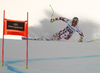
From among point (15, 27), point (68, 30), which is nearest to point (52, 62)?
point (15, 27)

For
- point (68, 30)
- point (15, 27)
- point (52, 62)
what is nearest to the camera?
point (15, 27)

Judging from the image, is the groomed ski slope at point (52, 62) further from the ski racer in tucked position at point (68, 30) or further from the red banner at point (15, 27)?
the ski racer in tucked position at point (68, 30)

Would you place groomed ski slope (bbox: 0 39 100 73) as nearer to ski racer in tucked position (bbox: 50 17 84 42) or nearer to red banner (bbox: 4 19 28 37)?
red banner (bbox: 4 19 28 37)

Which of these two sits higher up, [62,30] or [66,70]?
[62,30]

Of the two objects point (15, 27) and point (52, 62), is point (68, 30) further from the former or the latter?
point (15, 27)

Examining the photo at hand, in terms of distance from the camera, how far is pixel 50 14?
207 inches

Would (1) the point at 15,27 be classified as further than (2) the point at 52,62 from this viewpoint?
No

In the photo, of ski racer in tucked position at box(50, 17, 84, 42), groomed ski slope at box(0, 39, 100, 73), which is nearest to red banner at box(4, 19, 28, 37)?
groomed ski slope at box(0, 39, 100, 73)

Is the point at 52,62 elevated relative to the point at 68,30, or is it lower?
lower

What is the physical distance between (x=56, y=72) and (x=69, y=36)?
10.2 feet

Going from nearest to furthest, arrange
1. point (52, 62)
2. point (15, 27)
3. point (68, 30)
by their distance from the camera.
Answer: point (15, 27) < point (52, 62) < point (68, 30)

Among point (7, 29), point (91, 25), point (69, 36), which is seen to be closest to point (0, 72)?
point (7, 29)

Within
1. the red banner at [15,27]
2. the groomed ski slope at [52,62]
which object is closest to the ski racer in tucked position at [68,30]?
the groomed ski slope at [52,62]

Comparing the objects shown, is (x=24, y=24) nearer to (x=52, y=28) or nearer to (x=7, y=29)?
(x=7, y=29)
